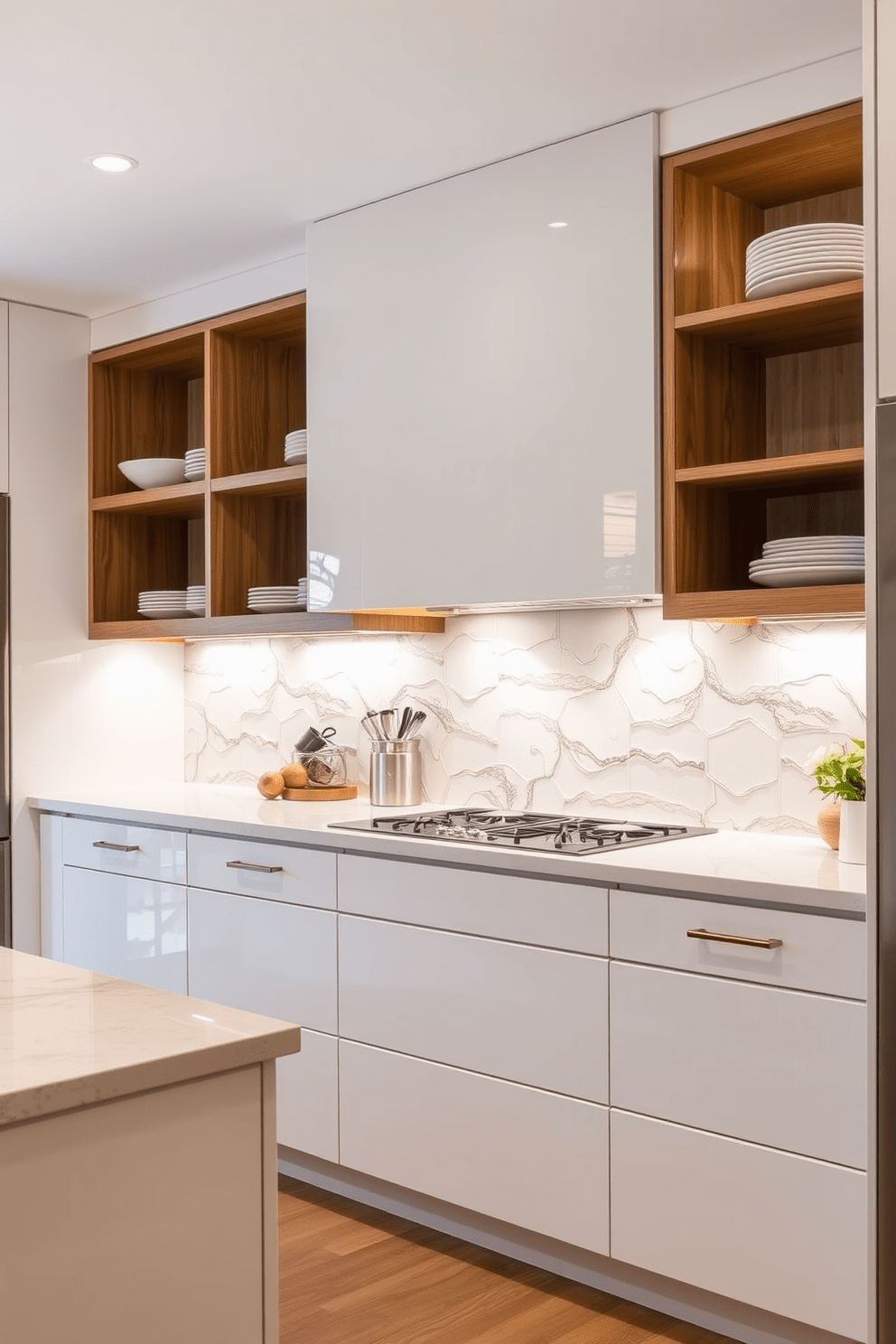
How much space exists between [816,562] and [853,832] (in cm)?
54

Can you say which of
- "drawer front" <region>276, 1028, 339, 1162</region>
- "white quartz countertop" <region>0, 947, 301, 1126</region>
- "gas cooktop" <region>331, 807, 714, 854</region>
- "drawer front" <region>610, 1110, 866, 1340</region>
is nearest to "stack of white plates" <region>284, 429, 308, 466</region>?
"gas cooktop" <region>331, 807, 714, 854</region>

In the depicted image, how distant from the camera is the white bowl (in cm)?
414

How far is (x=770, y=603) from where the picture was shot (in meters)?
2.60

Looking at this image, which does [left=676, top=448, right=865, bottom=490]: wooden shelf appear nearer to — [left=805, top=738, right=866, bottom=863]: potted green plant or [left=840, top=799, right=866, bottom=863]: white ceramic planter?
[left=805, top=738, right=866, bottom=863]: potted green plant

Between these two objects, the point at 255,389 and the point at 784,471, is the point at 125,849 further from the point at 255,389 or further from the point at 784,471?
the point at 784,471

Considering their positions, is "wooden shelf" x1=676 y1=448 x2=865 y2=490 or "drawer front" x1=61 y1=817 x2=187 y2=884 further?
"drawer front" x1=61 y1=817 x2=187 y2=884

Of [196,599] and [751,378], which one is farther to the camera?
[196,599]

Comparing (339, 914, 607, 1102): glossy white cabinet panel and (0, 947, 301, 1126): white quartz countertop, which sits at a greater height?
(0, 947, 301, 1126): white quartz countertop

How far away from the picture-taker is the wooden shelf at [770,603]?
2.50 meters

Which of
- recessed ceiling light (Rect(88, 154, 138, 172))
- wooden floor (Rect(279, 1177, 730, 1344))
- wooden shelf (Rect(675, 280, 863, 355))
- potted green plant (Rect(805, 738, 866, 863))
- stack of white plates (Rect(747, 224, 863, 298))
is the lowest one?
wooden floor (Rect(279, 1177, 730, 1344))

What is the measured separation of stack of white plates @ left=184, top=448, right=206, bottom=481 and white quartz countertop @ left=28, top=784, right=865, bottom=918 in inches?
39.8

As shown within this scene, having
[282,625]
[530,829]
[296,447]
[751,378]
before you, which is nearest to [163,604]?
[282,625]

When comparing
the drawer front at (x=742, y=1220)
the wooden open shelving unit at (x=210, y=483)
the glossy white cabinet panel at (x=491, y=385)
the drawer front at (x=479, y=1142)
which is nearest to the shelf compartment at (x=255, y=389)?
the wooden open shelving unit at (x=210, y=483)

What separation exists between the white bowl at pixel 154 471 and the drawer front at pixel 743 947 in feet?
7.53
